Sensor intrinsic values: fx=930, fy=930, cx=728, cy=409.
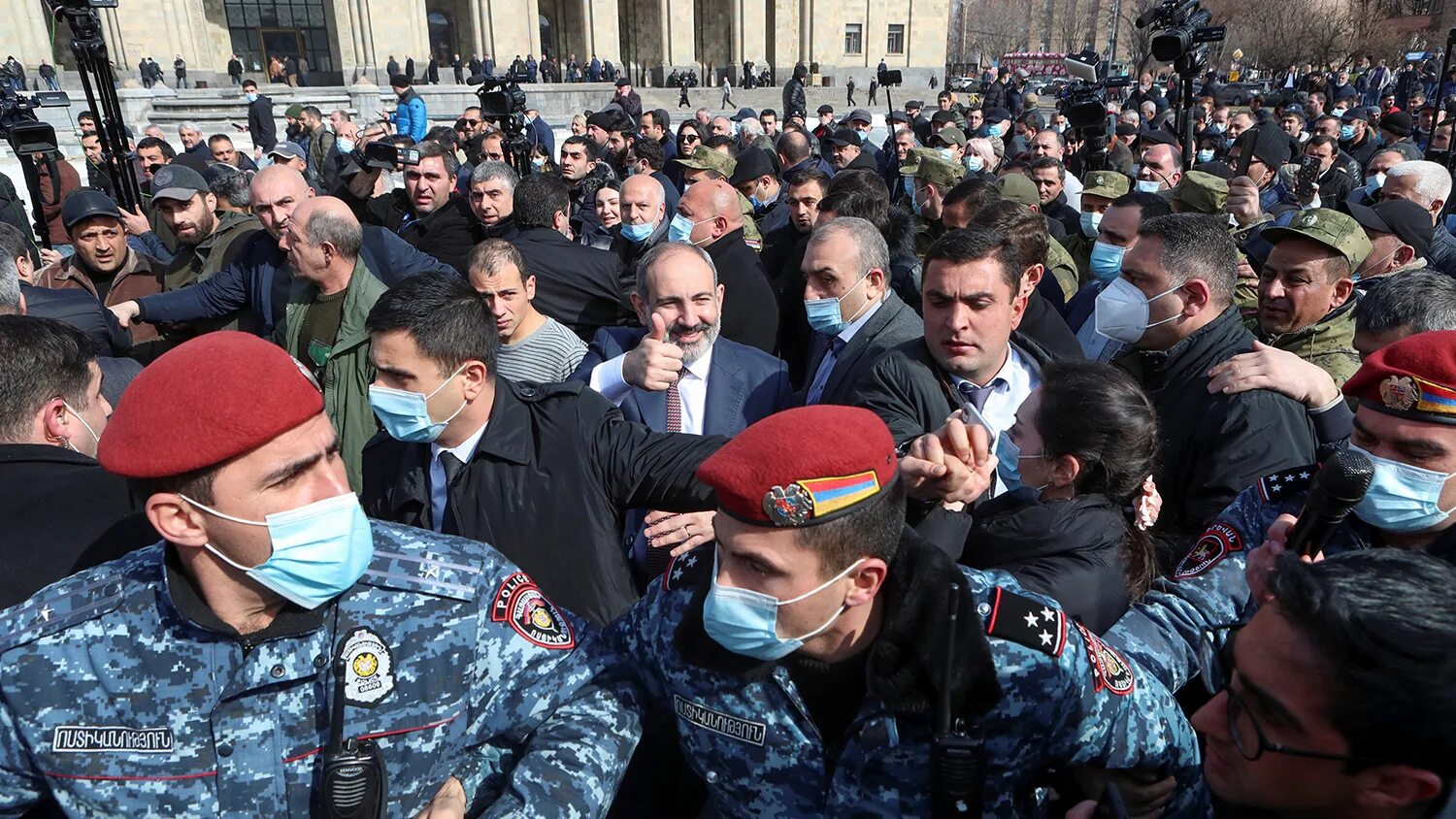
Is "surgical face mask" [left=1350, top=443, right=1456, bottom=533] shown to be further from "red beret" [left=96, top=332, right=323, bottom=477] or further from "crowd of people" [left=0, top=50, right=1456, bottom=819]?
"red beret" [left=96, top=332, right=323, bottom=477]

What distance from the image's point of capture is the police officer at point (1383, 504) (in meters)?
2.17

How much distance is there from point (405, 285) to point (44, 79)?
35.0 meters

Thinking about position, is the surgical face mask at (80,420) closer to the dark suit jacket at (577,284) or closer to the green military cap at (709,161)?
the dark suit jacket at (577,284)

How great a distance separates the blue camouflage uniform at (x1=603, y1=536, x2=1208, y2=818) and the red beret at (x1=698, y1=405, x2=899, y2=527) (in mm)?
209

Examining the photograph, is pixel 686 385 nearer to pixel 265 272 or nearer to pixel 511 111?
pixel 265 272

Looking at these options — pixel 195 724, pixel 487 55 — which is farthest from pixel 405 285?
pixel 487 55

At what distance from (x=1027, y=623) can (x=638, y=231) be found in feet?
15.5

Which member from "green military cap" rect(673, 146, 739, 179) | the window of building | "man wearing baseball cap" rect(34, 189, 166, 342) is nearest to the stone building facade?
the window of building

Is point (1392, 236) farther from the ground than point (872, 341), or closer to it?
farther from the ground

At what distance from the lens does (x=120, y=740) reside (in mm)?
1812

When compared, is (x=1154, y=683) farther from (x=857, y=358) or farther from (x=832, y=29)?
(x=832, y=29)

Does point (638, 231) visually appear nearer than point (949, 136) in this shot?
Yes

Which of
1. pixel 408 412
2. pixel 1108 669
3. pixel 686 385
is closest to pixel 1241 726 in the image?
pixel 1108 669

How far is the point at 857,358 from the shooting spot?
3973mm
